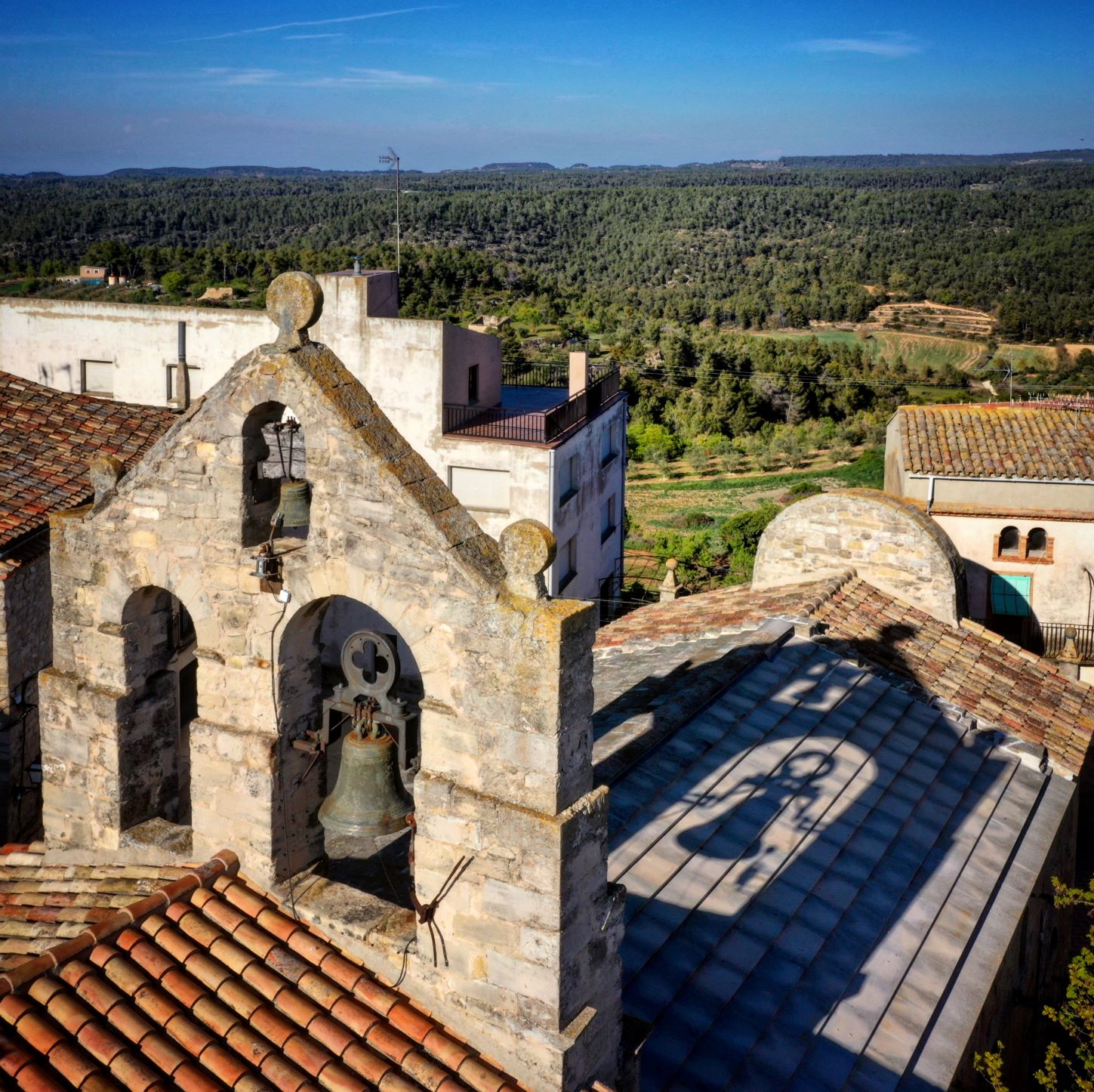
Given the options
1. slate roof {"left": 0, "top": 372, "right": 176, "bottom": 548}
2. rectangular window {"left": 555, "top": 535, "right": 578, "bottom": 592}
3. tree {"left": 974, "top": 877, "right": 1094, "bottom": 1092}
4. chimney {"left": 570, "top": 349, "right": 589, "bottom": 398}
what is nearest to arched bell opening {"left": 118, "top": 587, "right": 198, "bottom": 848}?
tree {"left": 974, "top": 877, "right": 1094, "bottom": 1092}

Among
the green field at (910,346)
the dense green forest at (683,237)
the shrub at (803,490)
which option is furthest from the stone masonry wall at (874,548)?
the green field at (910,346)

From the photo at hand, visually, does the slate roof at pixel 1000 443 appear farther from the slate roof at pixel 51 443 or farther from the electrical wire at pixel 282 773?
the electrical wire at pixel 282 773

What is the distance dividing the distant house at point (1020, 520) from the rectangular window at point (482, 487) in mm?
7449

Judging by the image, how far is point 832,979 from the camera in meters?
7.72

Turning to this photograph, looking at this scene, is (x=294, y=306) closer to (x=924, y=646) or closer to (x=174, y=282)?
(x=924, y=646)

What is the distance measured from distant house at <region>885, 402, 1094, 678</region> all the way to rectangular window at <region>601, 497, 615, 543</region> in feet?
24.4

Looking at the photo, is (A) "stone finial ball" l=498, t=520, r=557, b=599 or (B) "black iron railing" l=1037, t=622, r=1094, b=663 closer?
(A) "stone finial ball" l=498, t=520, r=557, b=599

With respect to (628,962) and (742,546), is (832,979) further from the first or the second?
(742,546)

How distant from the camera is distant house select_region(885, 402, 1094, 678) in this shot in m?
21.9

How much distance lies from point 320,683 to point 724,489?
38.9m

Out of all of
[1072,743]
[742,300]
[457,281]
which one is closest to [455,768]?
[1072,743]

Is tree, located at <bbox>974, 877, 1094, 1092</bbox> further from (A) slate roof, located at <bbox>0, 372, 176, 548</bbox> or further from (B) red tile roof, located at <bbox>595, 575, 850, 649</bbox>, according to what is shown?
(A) slate roof, located at <bbox>0, 372, 176, 548</bbox>

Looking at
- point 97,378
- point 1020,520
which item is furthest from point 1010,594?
point 97,378

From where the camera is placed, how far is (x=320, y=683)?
605 cm
